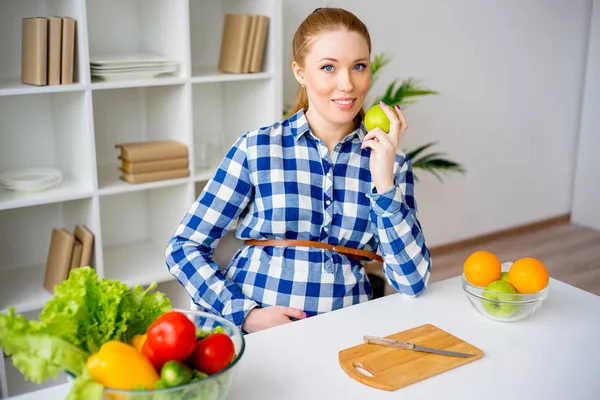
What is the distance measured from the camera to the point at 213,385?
0.97 meters

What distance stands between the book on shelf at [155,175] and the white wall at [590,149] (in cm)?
317

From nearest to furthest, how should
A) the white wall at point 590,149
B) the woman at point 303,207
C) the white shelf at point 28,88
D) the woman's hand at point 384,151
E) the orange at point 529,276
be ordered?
the orange at point 529,276
the woman's hand at point 384,151
the woman at point 303,207
the white shelf at point 28,88
the white wall at point 590,149

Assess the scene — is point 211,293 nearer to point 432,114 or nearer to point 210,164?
point 210,164

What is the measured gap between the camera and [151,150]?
2664 mm

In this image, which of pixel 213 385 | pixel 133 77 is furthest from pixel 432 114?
pixel 213 385

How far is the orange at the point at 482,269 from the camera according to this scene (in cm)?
141

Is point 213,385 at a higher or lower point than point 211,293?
higher

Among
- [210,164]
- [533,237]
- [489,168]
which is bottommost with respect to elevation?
[533,237]

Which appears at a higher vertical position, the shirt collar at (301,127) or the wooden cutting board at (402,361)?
the shirt collar at (301,127)

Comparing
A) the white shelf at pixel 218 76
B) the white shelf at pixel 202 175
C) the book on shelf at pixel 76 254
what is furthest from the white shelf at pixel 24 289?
the white shelf at pixel 218 76

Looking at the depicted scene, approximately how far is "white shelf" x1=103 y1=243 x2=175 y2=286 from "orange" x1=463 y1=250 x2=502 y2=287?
1.59 m

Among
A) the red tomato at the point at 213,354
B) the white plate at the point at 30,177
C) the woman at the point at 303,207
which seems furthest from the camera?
the white plate at the point at 30,177

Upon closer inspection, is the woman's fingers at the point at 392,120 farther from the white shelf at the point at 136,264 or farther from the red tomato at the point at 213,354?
the white shelf at the point at 136,264

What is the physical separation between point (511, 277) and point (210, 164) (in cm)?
176
